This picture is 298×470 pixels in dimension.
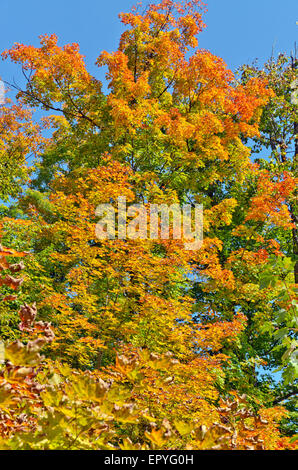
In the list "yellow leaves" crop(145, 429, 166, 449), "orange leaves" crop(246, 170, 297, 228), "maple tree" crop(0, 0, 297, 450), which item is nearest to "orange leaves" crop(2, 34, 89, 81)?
"maple tree" crop(0, 0, 297, 450)

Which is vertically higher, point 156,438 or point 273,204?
point 273,204

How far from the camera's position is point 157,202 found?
33.2 feet

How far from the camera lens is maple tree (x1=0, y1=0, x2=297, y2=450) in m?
7.20

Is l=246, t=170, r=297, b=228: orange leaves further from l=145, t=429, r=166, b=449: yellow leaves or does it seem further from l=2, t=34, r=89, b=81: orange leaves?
l=145, t=429, r=166, b=449: yellow leaves

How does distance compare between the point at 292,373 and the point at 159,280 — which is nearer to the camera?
the point at 292,373

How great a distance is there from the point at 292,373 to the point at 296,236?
37.8 ft

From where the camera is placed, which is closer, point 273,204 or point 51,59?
point 273,204

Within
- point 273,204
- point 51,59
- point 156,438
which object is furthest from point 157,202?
point 156,438

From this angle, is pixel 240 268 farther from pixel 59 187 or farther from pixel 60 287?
pixel 59 187

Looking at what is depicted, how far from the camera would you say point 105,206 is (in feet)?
30.6

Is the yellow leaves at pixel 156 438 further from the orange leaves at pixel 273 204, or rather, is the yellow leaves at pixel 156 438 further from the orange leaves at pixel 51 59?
the orange leaves at pixel 51 59

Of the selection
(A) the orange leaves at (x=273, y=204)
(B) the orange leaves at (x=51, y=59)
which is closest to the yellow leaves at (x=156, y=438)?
(A) the orange leaves at (x=273, y=204)

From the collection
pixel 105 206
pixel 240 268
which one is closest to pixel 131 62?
pixel 105 206

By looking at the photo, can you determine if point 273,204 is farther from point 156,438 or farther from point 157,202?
point 156,438
